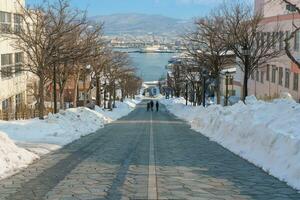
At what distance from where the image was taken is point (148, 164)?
11094 millimetres

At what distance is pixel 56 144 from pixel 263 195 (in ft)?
30.4

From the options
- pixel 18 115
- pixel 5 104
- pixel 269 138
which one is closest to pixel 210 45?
pixel 18 115

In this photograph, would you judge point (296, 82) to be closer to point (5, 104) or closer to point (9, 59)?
point (9, 59)

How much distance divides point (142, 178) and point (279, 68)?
164ft

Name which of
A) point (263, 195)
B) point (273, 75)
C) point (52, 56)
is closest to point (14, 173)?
point (263, 195)

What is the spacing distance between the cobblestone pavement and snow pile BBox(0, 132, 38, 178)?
0.89ft

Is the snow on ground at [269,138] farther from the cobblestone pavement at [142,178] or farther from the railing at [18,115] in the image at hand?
the railing at [18,115]

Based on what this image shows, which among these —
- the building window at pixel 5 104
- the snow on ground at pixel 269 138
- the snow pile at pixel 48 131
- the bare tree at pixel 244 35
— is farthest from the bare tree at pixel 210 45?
the snow on ground at pixel 269 138

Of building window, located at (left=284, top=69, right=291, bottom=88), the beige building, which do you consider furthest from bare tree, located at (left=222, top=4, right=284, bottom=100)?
the beige building

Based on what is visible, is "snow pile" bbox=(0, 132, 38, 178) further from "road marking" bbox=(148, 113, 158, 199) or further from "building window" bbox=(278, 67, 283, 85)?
"building window" bbox=(278, 67, 283, 85)

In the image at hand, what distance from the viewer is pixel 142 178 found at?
9.16 meters

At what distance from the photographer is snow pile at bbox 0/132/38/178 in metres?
10.1

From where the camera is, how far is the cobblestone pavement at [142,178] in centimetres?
780

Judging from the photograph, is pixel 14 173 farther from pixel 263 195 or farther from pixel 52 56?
pixel 52 56
